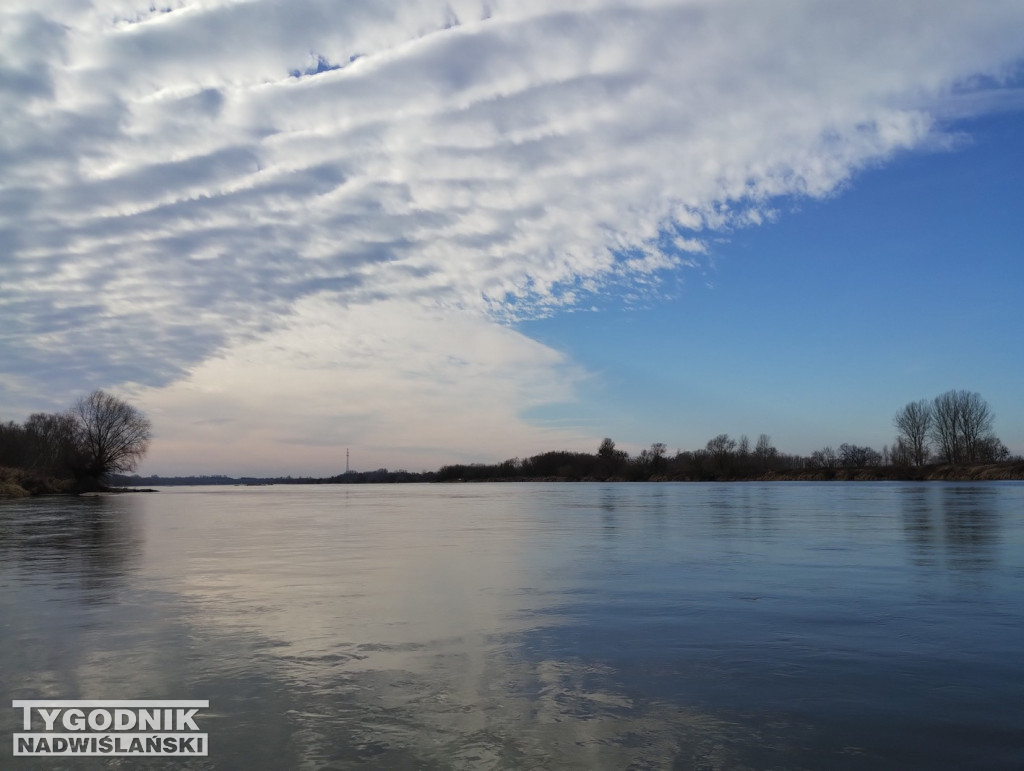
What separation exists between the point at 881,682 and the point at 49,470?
8434cm

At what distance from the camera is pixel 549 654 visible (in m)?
6.35

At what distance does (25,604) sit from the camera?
8852 millimetres

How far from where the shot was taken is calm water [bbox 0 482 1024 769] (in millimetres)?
4215

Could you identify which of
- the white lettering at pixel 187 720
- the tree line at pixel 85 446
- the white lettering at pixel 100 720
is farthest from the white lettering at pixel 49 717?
the tree line at pixel 85 446

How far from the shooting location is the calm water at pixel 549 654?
4215 millimetres

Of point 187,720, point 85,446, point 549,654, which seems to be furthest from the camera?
point 85,446

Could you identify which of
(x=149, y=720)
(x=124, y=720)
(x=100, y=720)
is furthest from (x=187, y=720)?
(x=100, y=720)

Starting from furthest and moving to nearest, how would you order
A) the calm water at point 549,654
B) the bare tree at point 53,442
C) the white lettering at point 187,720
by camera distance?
the bare tree at point 53,442 → the white lettering at point 187,720 → the calm water at point 549,654

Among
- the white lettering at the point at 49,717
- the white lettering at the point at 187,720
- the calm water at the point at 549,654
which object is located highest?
the white lettering at the point at 49,717

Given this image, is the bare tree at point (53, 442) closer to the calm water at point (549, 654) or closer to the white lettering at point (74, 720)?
the calm water at point (549, 654)

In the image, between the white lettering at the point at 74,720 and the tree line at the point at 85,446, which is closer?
the white lettering at the point at 74,720

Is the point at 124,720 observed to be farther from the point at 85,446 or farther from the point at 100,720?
the point at 85,446

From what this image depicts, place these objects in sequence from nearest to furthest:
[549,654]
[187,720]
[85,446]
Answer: [187,720]
[549,654]
[85,446]

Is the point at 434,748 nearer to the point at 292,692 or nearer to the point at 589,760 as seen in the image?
the point at 589,760
